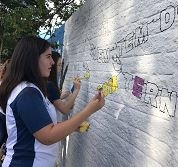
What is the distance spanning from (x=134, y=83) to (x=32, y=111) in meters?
0.89

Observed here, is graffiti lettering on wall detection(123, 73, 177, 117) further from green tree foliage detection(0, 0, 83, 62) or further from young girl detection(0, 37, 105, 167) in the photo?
green tree foliage detection(0, 0, 83, 62)

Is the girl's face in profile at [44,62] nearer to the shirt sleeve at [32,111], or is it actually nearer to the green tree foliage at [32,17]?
the shirt sleeve at [32,111]

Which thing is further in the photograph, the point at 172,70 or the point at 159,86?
the point at 159,86

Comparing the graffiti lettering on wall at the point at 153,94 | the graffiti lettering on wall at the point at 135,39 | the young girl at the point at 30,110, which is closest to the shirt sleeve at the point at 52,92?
the graffiti lettering on wall at the point at 135,39

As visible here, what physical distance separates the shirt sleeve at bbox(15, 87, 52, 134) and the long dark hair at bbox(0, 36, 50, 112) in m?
0.17

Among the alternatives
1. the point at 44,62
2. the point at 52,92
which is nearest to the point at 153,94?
the point at 44,62

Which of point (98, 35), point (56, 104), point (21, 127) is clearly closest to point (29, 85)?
point (21, 127)

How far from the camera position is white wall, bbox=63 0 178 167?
Answer: 2631 millimetres

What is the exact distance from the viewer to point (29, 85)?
2891 mm

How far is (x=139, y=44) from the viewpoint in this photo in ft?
10.6

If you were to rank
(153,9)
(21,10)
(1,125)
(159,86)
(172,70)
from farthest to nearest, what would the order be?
(21,10) → (1,125) → (153,9) → (159,86) → (172,70)

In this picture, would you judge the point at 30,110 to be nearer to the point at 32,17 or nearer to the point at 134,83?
the point at 134,83

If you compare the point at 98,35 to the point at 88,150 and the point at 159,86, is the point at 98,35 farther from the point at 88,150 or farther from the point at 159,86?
the point at 159,86

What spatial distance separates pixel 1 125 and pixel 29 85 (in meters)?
0.47
